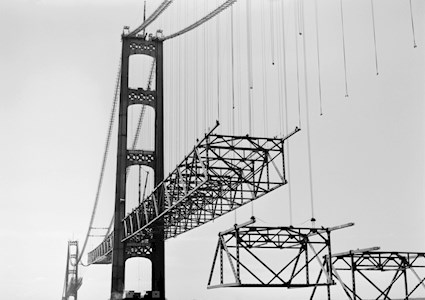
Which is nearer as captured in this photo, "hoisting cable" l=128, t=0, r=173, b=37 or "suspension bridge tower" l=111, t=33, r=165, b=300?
"suspension bridge tower" l=111, t=33, r=165, b=300

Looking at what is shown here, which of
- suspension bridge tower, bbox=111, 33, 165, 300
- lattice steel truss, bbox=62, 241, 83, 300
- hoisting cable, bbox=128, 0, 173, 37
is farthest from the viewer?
lattice steel truss, bbox=62, 241, 83, 300

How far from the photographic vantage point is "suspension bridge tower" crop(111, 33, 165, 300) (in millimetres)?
43844

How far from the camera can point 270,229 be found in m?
21.0

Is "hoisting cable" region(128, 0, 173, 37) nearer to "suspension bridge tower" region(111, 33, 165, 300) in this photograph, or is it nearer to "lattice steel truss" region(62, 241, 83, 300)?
"suspension bridge tower" region(111, 33, 165, 300)

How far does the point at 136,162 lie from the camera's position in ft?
153

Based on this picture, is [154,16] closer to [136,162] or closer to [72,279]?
[136,162]

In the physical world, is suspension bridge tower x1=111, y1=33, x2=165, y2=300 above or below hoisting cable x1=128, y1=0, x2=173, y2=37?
below

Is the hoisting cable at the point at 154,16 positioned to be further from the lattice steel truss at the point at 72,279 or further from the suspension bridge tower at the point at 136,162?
the lattice steel truss at the point at 72,279

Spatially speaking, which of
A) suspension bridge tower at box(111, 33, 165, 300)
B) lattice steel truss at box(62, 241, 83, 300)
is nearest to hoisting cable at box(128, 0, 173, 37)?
suspension bridge tower at box(111, 33, 165, 300)

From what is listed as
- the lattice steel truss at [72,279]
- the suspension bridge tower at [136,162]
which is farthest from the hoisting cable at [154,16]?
the lattice steel truss at [72,279]

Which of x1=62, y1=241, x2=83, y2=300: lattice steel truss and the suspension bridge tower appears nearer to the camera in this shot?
the suspension bridge tower

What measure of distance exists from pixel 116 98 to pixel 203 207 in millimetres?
28845

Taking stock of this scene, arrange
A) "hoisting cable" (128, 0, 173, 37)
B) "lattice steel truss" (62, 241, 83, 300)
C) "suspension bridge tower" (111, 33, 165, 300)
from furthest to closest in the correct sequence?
"lattice steel truss" (62, 241, 83, 300) < "hoisting cable" (128, 0, 173, 37) < "suspension bridge tower" (111, 33, 165, 300)

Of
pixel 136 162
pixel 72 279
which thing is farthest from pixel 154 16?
pixel 72 279
